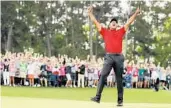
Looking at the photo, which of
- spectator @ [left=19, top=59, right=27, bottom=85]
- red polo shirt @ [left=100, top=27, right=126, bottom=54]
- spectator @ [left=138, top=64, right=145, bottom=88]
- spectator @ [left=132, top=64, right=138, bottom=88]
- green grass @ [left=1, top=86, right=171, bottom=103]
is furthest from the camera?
spectator @ [left=138, top=64, right=145, bottom=88]

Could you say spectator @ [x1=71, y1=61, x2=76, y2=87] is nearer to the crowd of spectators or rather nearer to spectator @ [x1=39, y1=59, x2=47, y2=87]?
the crowd of spectators

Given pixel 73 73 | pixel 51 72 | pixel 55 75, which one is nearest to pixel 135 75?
pixel 73 73

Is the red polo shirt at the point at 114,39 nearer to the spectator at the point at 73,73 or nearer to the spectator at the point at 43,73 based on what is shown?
the spectator at the point at 43,73

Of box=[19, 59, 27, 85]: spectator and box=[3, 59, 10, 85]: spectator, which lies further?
box=[19, 59, 27, 85]: spectator

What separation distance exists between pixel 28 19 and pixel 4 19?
436 centimetres

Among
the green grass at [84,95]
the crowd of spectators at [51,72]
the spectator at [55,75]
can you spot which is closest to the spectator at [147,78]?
the crowd of spectators at [51,72]

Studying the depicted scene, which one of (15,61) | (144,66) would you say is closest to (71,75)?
(15,61)

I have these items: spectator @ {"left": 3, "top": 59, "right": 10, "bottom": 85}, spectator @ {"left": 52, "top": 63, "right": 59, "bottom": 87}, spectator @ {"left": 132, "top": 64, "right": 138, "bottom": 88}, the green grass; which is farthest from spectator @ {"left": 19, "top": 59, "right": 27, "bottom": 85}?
spectator @ {"left": 132, "top": 64, "right": 138, "bottom": 88}

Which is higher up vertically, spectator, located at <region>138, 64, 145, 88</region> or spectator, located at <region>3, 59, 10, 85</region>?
spectator, located at <region>3, 59, 10, 85</region>

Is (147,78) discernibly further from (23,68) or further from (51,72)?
(23,68)

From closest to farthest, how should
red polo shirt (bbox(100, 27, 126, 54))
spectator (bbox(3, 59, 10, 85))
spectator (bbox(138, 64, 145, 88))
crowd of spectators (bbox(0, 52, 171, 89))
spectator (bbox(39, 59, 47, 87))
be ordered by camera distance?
red polo shirt (bbox(100, 27, 126, 54)) < spectator (bbox(3, 59, 10, 85)) < crowd of spectators (bbox(0, 52, 171, 89)) < spectator (bbox(39, 59, 47, 87)) < spectator (bbox(138, 64, 145, 88))

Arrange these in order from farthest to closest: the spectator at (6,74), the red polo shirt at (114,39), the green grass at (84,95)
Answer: the spectator at (6,74) < the green grass at (84,95) < the red polo shirt at (114,39)

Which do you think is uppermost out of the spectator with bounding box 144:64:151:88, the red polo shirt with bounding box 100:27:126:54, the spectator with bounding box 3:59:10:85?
the red polo shirt with bounding box 100:27:126:54

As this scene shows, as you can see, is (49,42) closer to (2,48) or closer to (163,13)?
(2,48)
